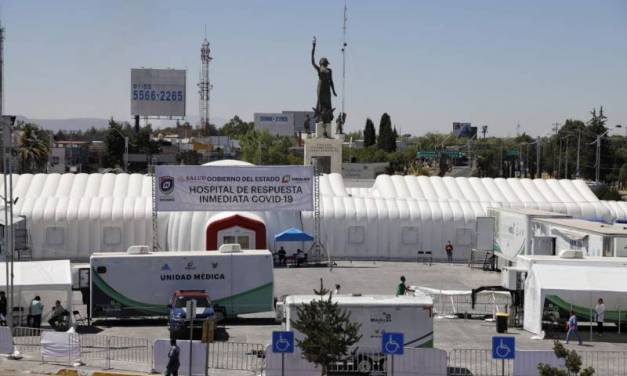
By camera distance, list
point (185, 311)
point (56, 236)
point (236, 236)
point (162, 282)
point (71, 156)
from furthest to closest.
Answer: point (71, 156)
point (56, 236)
point (236, 236)
point (162, 282)
point (185, 311)

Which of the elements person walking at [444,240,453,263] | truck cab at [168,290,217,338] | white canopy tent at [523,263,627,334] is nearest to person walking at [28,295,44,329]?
truck cab at [168,290,217,338]

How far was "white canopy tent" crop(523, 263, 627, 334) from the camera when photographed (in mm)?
26875

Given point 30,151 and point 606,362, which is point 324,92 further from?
point 606,362

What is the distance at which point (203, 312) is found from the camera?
26.4 metres

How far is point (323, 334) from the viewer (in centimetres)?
1989

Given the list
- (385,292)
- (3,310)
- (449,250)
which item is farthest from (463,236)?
(3,310)

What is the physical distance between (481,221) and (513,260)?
4767 mm

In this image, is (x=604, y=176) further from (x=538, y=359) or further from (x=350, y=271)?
(x=538, y=359)

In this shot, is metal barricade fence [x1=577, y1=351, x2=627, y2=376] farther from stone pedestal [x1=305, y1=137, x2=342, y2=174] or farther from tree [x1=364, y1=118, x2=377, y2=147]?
tree [x1=364, y1=118, x2=377, y2=147]

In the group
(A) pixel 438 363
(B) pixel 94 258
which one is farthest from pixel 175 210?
(A) pixel 438 363

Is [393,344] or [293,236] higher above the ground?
[293,236]

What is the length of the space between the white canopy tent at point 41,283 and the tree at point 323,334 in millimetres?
9350

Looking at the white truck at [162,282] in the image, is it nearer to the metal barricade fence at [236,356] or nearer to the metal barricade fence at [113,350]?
the metal barricade fence at [113,350]

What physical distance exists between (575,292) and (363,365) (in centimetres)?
762
